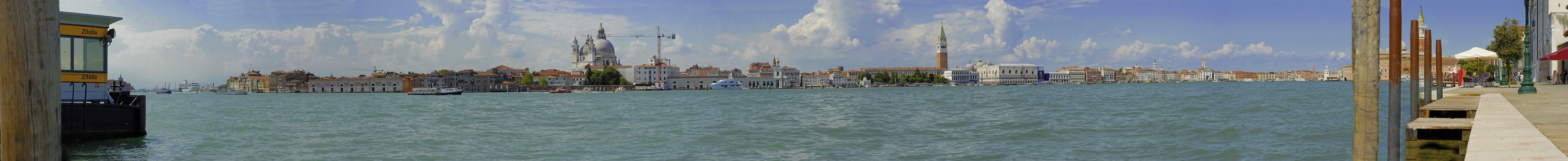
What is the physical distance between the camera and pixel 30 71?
6.82ft

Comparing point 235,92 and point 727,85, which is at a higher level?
point 727,85

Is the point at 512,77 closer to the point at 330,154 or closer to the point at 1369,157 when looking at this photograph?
the point at 330,154

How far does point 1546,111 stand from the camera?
5.97 metres

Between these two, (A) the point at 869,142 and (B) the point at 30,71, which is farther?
(A) the point at 869,142

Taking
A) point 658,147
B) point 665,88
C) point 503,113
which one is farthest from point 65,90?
point 665,88

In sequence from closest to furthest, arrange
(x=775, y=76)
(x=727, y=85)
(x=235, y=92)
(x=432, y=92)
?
(x=432, y=92), (x=235, y=92), (x=727, y=85), (x=775, y=76)

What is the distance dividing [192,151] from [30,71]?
782 cm

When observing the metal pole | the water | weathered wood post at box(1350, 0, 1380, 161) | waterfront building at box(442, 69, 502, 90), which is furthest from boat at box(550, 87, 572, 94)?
weathered wood post at box(1350, 0, 1380, 161)

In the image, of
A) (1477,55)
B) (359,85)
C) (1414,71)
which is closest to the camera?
(1414,71)

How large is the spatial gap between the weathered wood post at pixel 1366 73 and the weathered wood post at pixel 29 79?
4029 mm

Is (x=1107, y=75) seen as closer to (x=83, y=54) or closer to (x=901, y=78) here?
(x=901, y=78)

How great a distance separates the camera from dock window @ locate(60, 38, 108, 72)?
8297 millimetres

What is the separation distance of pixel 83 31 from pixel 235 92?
8052cm

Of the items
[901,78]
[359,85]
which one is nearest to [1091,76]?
[901,78]
